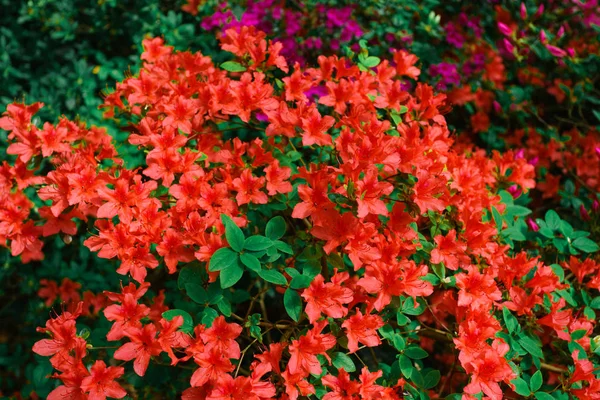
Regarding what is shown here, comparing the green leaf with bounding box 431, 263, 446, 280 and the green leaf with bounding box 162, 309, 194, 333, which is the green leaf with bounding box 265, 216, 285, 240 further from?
the green leaf with bounding box 431, 263, 446, 280

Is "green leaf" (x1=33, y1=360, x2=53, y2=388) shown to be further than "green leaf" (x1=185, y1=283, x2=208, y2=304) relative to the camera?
Yes

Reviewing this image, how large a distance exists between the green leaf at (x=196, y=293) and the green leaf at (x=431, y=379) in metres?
0.58

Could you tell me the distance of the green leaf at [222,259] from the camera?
1186mm

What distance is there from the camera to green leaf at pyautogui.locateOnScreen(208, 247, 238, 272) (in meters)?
1.19

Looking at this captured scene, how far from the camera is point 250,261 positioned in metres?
1.20

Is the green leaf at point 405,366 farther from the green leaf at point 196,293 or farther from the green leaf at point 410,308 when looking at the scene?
the green leaf at point 196,293

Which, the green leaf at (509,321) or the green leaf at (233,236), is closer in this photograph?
the green leaf at (233,236)

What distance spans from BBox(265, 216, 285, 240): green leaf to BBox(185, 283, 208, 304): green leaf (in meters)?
0.21

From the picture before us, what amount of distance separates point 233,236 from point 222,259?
6 centimetres

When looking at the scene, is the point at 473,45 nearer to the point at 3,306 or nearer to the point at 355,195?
the point at 355,195

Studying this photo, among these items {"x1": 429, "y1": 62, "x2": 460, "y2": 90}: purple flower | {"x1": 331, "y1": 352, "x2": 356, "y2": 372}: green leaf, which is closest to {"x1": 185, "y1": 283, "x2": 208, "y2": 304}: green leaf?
{"x1": 331, "y1": 352, "x2": 356, "y2": 372}: green leaf

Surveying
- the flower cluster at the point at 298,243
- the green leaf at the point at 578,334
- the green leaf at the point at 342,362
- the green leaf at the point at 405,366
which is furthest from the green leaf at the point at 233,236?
the green leaf at the point at 578,334

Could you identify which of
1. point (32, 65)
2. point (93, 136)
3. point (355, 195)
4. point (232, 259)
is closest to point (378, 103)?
point (355, 195)

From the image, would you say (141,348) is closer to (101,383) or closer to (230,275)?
(101,383)
